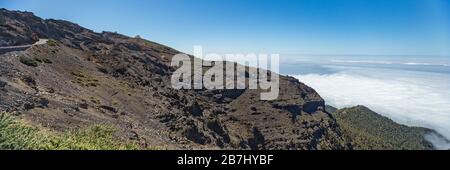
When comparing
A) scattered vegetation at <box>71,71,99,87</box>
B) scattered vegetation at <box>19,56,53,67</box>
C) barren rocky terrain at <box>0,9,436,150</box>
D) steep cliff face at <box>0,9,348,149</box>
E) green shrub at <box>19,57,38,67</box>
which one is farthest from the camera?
scattered vegetation at <box>71,71,99,87</box>

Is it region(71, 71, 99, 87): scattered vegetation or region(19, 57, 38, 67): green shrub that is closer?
region(19, 57, 38, 67): green shrub

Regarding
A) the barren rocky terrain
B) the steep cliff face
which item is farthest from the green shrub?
the barren rocky terrain

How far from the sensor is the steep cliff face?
33.6 m

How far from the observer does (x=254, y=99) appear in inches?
4176

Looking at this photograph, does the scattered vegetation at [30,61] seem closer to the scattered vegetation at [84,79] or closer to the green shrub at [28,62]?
the green shrub at [28,62]

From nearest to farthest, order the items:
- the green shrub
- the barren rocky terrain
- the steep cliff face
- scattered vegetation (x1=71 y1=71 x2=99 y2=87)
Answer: the barren rocky terrain → the steep cliff face → the green shrub → scattered vegetation (x1=71 y1=71 x2=99 y2=87)

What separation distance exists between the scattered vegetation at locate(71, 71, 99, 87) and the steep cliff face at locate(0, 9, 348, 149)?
0.28 meters

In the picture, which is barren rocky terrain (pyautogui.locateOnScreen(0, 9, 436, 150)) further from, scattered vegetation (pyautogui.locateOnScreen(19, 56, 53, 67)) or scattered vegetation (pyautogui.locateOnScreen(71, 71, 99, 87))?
scattered vegetation (pyautogui.locateOnScreen(71, 71, 99, 87))

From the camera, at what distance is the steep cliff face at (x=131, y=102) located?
110 ft

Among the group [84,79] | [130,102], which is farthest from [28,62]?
[130,102]

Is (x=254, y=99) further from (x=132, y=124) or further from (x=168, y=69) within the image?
(x=132, y=124)

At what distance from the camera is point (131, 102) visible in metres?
52.9

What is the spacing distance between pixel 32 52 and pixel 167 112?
19.4 meters
